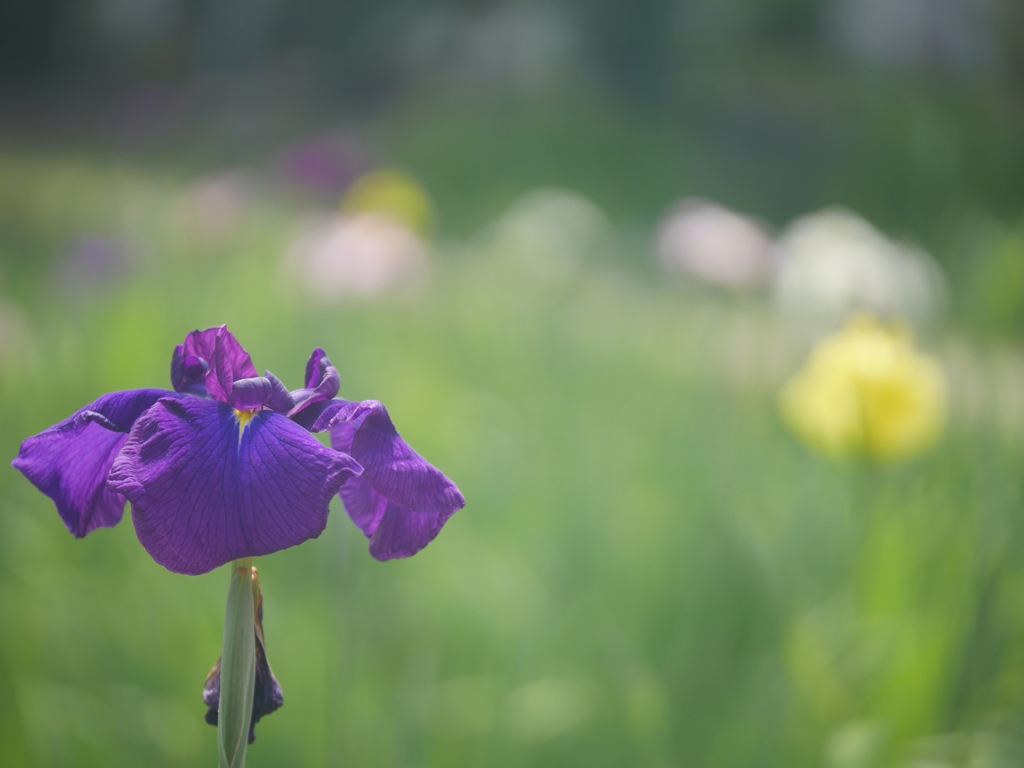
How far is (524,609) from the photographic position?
2.60ft

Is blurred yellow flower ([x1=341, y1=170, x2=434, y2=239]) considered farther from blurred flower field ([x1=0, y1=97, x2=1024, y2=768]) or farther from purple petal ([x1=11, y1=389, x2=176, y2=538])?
purple petal ([x1=11, y1=389, x2=176, y2=538])

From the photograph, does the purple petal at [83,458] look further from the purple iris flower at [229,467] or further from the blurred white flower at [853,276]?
the blurred white flower at [853,276]

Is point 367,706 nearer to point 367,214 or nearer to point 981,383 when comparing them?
point 981,383

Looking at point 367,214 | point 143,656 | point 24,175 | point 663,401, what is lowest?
point 143,656

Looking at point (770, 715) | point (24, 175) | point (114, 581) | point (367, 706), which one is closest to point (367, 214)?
point (24, 175)

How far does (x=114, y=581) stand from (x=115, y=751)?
231 mm

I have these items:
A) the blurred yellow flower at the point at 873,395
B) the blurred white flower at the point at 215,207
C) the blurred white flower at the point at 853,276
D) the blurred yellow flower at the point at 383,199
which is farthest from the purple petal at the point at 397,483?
the blurred yellow flower at the point at 383,199

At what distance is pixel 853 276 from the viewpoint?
1.05 meters

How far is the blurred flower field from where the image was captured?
675 mm

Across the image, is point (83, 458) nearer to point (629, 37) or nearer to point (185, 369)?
point (185, 369)

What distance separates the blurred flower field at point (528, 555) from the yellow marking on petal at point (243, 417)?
19 cm

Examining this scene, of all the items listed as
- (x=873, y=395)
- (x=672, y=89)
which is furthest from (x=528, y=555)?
(x=672, y=89)

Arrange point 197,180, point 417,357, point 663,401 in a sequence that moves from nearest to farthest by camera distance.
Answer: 1. point 663,401
2. point 417,357
3. point 197,180

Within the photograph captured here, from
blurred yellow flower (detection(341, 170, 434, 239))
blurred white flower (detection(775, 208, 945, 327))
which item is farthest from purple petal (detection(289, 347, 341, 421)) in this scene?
blurred yellow flower (detection(341, 170, 434, 239))
